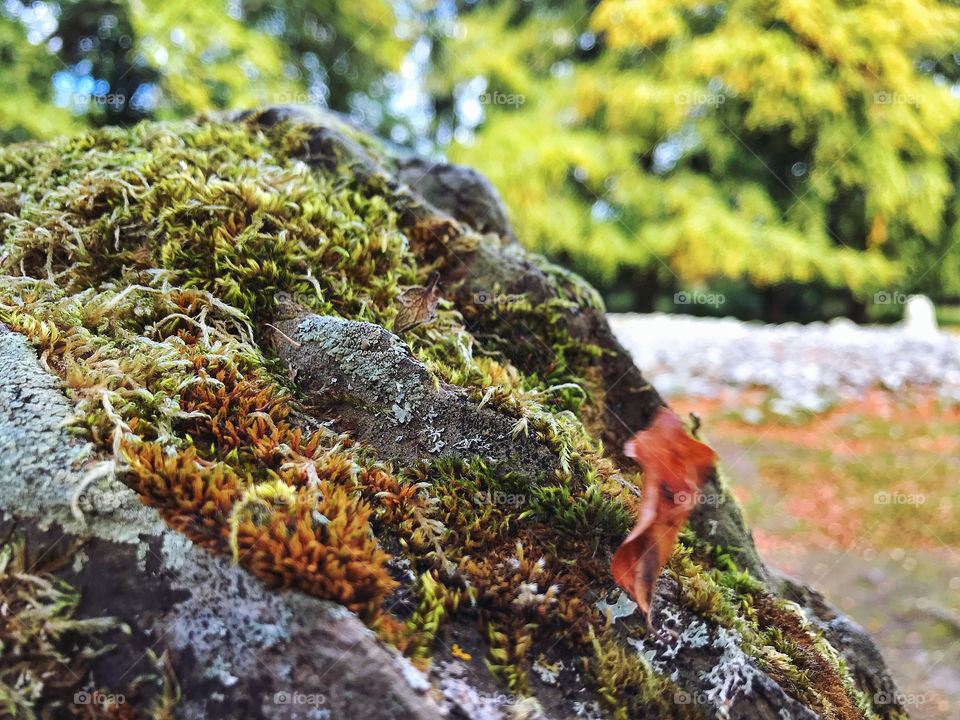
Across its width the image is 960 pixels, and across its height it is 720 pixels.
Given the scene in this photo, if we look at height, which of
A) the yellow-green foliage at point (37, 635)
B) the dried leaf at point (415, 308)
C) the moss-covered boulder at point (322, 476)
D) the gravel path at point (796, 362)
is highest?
the dried leaf at point (415, 308)

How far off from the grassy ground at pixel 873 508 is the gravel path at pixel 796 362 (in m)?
0.36

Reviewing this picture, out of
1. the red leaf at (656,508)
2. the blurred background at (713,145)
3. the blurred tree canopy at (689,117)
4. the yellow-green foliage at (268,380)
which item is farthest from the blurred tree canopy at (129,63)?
the red leaf at (656,508)

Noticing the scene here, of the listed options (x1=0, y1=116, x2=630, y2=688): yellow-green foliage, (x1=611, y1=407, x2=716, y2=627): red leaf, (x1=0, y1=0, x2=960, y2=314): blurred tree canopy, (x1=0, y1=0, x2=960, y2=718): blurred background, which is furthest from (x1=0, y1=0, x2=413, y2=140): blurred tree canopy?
(x1=611, y1=407, x2=716, y2=627): red leaf

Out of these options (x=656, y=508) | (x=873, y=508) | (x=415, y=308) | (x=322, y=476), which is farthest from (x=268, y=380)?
(x=873, y=508)

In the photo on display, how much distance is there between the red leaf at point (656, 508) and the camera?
160 cm

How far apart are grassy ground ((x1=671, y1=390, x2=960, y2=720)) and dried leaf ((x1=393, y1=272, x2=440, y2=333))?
309 centimetres

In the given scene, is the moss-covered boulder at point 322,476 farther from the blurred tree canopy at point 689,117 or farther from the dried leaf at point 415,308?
the blurred tree canopy at point 689,117

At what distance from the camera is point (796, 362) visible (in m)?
10.9

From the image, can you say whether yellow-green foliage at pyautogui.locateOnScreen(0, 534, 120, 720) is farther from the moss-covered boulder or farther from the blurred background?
the blurred background

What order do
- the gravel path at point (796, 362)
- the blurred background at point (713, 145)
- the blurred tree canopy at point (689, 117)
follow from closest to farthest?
the blurred background at point (713, 145) → the gravel path at point (796, 362) → the blurred tree canopy at point (689, 117)

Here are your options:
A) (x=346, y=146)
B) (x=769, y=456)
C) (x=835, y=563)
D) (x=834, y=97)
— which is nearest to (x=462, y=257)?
(x=346, y=146)

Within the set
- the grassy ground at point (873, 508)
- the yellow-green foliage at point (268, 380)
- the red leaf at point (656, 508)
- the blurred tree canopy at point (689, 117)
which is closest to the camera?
the yellow-green foliage at point (268, 380)

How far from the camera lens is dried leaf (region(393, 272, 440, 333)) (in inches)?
85.4

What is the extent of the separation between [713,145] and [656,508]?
18.0 meters
